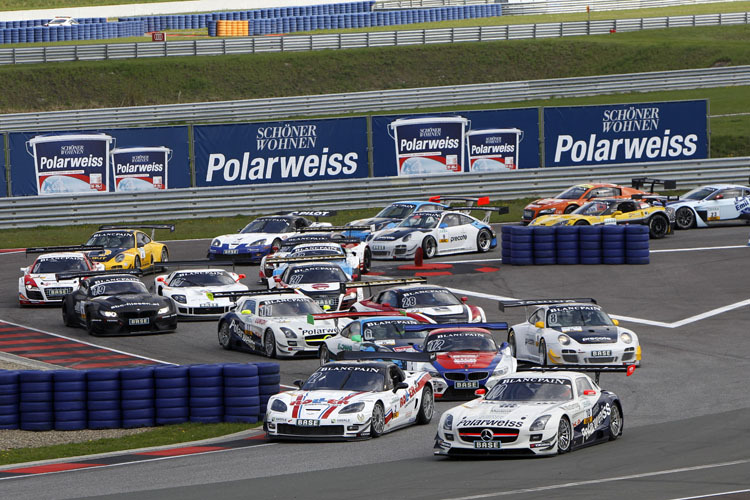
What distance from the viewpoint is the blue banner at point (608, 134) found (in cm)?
4588

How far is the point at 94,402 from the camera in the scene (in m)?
20.1

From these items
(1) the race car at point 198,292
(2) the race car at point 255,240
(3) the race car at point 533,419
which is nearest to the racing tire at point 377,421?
(3) the race car at point 533,419

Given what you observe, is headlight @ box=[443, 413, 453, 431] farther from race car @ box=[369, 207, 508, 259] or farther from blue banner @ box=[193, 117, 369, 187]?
blue banner @ box=[193, 117, 369, 187]

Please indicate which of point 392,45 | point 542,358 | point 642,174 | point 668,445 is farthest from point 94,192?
point 392,45

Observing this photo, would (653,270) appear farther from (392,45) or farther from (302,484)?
(392,45)

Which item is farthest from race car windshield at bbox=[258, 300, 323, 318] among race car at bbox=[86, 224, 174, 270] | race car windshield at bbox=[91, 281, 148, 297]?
race car at bbox=[86, 224, 174, 270]

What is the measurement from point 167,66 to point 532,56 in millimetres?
21234

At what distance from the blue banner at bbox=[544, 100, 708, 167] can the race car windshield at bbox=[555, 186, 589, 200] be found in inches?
Result: 176

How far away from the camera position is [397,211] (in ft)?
129

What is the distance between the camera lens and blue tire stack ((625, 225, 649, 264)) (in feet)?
113

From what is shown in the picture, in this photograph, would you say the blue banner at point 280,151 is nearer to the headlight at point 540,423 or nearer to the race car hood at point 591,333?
the race car hood at point 591,333

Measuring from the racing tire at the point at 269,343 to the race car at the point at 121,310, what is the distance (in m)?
3.51

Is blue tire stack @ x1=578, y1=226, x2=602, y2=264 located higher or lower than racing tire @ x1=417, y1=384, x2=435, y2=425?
higher

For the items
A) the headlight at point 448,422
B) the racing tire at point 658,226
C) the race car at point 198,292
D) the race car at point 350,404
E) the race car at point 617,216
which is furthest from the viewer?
the racing tire at point 658,226
